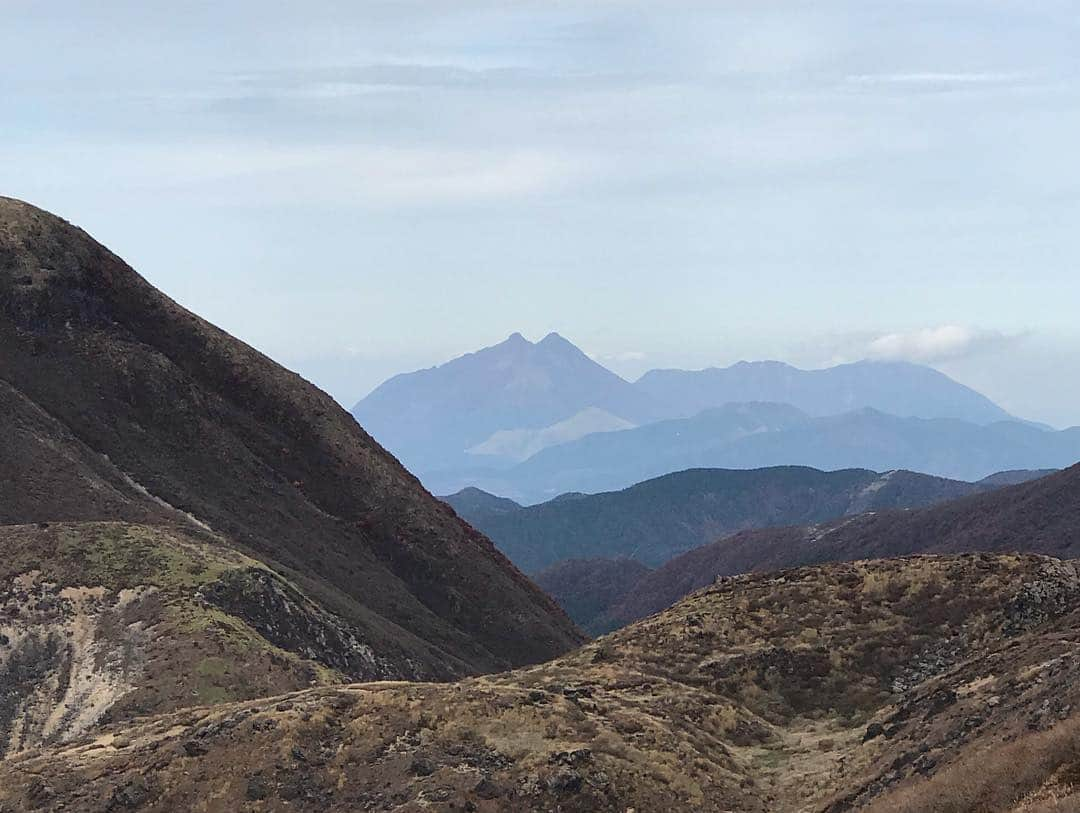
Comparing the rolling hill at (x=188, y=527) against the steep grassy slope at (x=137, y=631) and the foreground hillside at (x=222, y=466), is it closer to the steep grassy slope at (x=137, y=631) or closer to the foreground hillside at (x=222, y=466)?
the steep grassy slope at (x=137, y=631)

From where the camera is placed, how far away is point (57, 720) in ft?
161

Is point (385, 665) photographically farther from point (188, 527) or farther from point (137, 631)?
point (137, 631)

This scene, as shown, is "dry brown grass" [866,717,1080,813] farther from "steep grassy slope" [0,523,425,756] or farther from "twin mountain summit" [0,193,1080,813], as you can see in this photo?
"steep grassy slope" [0,523,425,756]

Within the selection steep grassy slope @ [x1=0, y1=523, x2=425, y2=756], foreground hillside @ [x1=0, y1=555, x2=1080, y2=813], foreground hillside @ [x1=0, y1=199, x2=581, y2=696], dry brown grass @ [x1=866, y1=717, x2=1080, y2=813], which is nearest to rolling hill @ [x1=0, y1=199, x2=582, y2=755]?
steep grassy slope @ [x1=0, y1=523, x2=425, y2=756]

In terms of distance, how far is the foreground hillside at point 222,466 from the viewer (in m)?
79.9

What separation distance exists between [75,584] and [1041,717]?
174ft

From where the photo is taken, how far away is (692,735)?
105ft

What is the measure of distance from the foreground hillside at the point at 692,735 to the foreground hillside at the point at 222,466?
3773cm

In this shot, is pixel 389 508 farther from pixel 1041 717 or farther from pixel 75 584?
pixel 1041 717

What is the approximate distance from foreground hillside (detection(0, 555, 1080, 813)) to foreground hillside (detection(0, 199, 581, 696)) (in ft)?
124

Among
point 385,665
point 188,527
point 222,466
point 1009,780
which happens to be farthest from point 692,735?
point 222,466

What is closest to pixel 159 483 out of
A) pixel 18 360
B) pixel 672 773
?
pixel 18 360

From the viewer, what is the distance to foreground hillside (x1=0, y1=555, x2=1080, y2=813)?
77.4 feet

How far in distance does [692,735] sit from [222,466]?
7650cm
